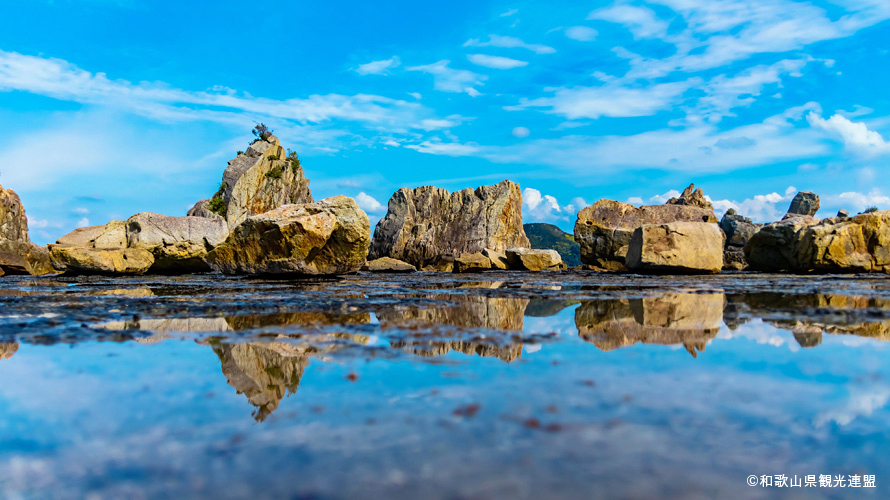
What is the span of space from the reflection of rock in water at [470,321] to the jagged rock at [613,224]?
19.0 meters

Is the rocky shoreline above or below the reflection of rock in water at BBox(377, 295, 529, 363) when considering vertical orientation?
above

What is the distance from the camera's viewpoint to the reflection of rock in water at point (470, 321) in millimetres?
3246

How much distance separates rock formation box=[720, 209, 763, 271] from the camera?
30078mm

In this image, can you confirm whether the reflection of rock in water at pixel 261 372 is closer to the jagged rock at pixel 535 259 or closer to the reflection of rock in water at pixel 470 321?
the reflection of rock in water at pixel 470 321

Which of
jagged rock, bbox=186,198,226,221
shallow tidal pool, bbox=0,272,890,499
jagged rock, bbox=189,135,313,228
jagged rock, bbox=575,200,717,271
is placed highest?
jagged rock, bbox=189,135,313,228

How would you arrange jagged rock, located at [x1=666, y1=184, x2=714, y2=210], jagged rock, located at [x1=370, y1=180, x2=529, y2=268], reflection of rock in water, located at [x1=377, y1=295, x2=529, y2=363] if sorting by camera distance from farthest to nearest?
1. jagged rock, located at [x1=370, y1=180, x2=529, y2=268]
2. jagged rock, located at [x1=666, y1=184, x2=714, y2=210]
3. reflection of rock in water, located at [x1=377, y1=295, x2=529, y2=363]

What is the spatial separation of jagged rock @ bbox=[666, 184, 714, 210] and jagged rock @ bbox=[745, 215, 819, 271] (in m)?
22.5

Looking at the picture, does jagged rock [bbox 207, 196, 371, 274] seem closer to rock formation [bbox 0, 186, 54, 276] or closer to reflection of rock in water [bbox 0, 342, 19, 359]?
reflection of rock in water [bbox 0, 342, 19, 359]

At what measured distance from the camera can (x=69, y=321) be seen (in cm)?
480

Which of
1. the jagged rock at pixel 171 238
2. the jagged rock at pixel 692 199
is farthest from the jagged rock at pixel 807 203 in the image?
the jagged rock at pixel 171 238

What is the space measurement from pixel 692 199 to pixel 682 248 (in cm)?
3019

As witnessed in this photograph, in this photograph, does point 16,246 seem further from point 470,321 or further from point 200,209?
Answer: point 200,209

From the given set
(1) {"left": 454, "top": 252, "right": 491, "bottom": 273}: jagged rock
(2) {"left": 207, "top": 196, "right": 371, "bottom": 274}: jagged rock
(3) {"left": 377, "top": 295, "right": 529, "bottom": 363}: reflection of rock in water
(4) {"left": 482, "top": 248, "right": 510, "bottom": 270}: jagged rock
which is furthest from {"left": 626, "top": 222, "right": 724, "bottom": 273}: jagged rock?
(4) {"left": 482, "top": 248, "right": 510, "bottom": 270}: jagged rock

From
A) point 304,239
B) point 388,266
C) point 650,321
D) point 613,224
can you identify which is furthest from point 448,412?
point 613,224
